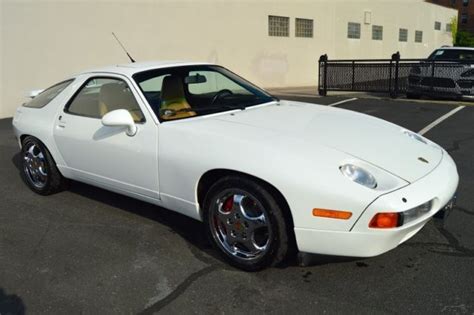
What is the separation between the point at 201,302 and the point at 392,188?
1390mm

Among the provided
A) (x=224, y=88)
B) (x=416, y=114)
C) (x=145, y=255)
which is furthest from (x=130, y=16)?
(x=145, y=255)

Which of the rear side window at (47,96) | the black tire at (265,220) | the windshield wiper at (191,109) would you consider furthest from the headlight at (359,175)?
the rear side window at (47,96)

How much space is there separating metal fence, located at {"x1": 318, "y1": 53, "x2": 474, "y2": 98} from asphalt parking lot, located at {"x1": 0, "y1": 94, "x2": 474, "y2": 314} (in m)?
7.83

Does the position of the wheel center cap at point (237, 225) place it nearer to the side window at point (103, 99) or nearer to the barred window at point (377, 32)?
the side window at point (103, 99)

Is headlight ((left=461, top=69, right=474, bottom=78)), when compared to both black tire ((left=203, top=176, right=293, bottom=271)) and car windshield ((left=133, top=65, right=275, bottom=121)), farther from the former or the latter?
black tire ((left=203, top=176, right=293, bottom=271))

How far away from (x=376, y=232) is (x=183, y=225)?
190 cm

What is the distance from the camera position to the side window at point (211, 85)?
14.2 ft

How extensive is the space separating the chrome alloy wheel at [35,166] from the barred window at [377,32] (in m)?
23.2

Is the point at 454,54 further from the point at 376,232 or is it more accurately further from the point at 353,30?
the point at 376,232

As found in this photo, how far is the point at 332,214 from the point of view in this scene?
267cm

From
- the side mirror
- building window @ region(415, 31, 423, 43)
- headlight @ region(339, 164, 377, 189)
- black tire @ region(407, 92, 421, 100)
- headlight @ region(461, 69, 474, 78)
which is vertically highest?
building window @ region(415, 31, 423, 43)

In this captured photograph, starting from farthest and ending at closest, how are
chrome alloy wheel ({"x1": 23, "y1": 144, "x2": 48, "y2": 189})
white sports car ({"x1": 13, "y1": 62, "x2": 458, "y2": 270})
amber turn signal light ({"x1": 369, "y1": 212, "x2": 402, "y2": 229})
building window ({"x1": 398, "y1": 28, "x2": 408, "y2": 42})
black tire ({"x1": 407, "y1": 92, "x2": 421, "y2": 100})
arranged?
→ building window ({"x1": 398, "y1": 28, "x2": 408, "y2": 42})
black tire ({"x1": 407, "y1": 92, "x2": 421, "y2": 100})
chrome alloy wheel ({"x1": 23, "y1": 144, "x2": 48, "y2": 189})
white sports car ({"x1": 13, "y1": 62, "x2": 458, "y2": 270})
amber turn signal light ({"x1": 369, "y1": 212, "x2": 402, "y2": 229})

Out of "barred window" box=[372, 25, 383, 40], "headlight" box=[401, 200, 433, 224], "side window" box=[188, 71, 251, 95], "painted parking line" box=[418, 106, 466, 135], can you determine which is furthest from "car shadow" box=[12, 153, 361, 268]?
"barred window" box=[372, 25, 383, 40]

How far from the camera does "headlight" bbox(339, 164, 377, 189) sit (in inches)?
107
